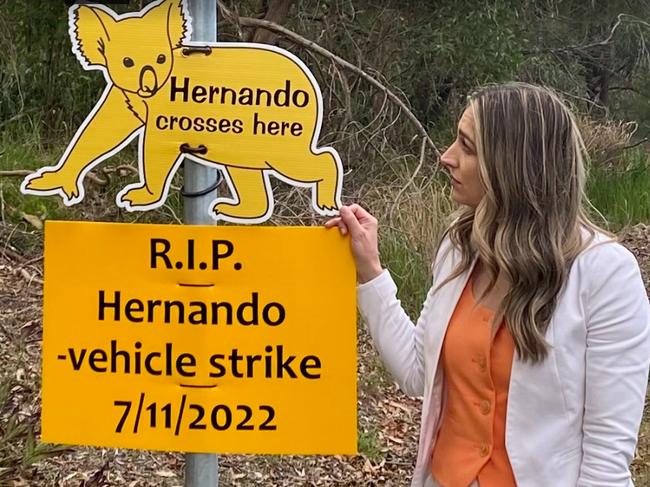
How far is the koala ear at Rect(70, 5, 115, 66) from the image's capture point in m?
1.73

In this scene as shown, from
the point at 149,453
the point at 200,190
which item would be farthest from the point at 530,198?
the point at 149,453

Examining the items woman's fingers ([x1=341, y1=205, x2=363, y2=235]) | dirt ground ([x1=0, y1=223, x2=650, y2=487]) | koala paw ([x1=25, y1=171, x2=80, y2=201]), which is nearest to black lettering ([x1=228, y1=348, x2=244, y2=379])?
woman's fingers ([x1=341, y1=205, x2=363, y2=235])

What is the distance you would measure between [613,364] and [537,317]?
17cm

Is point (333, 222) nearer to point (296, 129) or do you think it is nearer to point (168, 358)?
point (296, 129)

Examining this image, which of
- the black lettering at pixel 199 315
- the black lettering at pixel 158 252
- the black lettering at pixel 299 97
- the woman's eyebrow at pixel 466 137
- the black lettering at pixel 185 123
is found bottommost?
the black lettering at pixel 199 315

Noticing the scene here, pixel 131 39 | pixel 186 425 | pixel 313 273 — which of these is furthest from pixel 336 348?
pixel 131 39

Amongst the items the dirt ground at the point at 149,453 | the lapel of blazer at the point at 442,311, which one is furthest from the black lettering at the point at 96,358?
the dirt ground at the point at 149,453

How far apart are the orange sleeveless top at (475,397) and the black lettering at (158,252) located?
62cm

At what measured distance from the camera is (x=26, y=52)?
587 cm

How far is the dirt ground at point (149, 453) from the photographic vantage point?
3.11 meters

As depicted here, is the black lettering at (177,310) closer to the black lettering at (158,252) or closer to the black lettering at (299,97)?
the black lettering at (158,252)

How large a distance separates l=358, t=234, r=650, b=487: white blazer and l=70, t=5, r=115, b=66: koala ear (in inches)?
41.0

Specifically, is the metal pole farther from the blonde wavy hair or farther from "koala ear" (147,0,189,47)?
the blonde wavy hair

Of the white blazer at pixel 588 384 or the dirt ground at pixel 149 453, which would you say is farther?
the dirt ground at pixel 149 453
